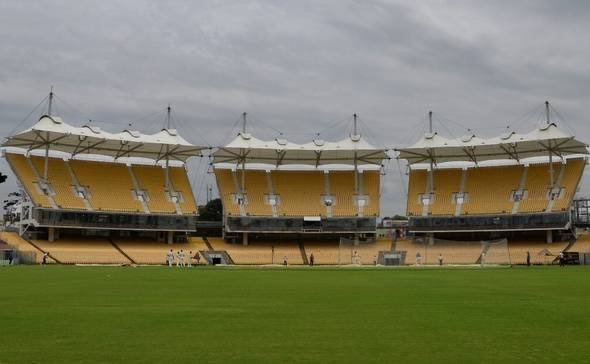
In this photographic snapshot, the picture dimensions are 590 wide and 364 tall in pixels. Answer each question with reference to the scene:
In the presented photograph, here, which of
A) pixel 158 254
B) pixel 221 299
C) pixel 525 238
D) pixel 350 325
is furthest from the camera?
pixel 525 238

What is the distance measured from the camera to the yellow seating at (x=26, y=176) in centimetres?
6286

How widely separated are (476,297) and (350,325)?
344 inches

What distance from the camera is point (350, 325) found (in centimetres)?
1348

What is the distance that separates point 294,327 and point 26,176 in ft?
193

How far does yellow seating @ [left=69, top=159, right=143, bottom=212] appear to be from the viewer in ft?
221

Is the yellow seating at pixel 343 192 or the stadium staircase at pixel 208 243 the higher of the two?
the yellow seating at pixel 343 192

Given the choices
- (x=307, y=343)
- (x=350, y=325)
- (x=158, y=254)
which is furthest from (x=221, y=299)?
(x=158, y=254)

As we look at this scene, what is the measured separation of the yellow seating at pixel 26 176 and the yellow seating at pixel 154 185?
11.2 m

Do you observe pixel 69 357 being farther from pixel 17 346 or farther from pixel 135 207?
pixel 135 207

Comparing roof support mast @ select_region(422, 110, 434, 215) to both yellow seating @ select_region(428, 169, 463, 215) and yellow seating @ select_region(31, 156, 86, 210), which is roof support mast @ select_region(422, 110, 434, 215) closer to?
yellow seating @ select_region(428, 169, 463, 215)

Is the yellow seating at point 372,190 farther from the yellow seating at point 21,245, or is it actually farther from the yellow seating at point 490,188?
the yellow seating at point 21,245

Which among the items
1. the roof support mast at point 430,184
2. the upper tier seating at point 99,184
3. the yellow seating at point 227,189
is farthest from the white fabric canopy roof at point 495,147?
the upper tier seating at point 99,184

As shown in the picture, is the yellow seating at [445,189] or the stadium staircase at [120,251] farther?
the yellow seating at [445,189]

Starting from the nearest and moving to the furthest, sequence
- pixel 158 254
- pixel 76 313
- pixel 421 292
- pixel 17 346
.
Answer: pixel 17 346 < pixel 76 313 < pixel 421 292 < pixel 158 254
